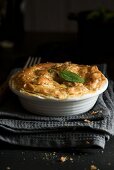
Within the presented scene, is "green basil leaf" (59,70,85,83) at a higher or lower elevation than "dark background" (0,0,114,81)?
higher

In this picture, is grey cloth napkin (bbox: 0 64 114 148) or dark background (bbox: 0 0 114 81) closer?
grey cloth napkin (bbox: 0 64 114 148)

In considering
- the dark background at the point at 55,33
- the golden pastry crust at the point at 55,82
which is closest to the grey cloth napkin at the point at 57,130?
the golden pastry crust at the point at 55,82

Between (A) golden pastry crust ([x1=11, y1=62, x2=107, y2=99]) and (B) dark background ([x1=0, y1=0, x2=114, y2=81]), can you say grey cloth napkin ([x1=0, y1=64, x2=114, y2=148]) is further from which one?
(B) dark background ([x1=0, y1=0, x2=114, y2=81])

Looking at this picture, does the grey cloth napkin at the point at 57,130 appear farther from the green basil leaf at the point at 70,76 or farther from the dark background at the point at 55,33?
the dark background at the point at 55,33

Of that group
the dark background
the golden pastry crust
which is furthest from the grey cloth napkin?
the dark background

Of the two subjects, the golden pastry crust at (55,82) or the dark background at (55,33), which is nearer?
the golden pastry crust at (55,82)

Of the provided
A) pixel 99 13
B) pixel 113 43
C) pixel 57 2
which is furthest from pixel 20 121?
pixel 57 2

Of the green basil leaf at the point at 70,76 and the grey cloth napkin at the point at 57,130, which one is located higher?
the green basil leaf at the point at 70,76

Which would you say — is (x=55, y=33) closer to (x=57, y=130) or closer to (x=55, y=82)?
(x=55, y=82)

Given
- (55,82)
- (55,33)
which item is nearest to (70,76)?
(55,82)
